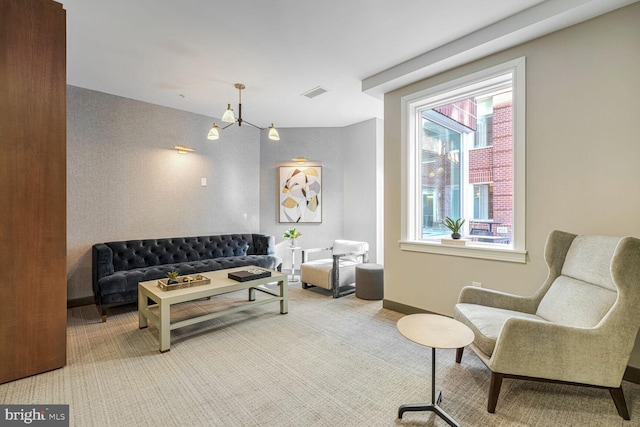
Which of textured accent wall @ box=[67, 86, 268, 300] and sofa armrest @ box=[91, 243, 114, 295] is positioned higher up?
textured accent wall @ box=[67, 86, 268, 300]

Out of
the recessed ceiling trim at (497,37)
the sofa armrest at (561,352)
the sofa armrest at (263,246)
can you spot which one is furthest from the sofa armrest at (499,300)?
the sofa armrest at (263,246)

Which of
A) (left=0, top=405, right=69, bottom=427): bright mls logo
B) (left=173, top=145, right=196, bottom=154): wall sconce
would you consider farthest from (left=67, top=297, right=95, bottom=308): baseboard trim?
(left=173, top=145, right=196, bottom=154): wall sconce

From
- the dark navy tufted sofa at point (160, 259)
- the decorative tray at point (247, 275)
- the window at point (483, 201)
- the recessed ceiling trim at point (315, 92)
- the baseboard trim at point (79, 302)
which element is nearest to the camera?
the window at point (483, 201)

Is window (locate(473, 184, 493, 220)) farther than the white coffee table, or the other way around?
window (locate(473, 184, 493, 220))

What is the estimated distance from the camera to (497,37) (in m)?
2.60

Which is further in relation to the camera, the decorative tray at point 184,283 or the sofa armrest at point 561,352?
the decorative tray at point 184,283

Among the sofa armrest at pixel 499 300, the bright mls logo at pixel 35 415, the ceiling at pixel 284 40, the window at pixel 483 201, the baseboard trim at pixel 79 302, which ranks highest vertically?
the ceiling at pixel 284 40

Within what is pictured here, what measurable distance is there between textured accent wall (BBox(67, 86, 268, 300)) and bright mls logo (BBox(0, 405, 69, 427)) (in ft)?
7.74

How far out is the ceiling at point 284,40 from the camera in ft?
7.87

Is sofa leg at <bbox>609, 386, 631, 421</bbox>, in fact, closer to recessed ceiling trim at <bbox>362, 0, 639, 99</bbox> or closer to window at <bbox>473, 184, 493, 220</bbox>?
window at <bbox>473, 184, 493, 220</bbox>

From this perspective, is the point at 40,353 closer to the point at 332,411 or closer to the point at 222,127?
the point at 332,411

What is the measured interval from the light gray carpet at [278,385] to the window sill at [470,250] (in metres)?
0.93

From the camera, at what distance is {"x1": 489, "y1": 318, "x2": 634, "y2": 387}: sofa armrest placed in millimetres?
1770

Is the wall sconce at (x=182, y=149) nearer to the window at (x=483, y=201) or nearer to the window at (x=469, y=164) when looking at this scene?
the window at (x=469, y=164)
